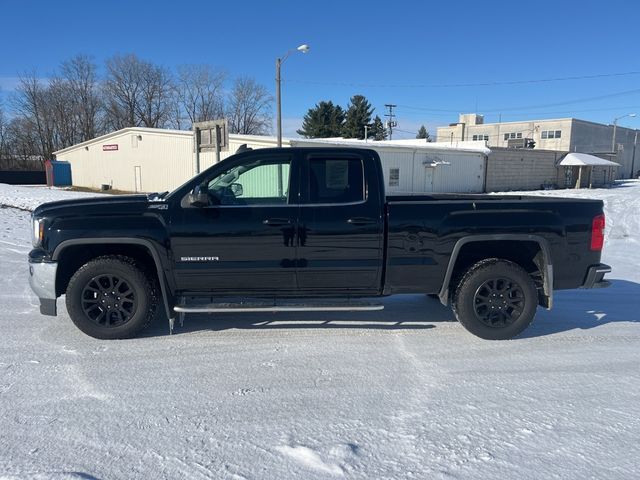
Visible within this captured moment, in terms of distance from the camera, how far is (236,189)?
4762 millimetres

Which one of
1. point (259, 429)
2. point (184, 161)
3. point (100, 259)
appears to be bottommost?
point (259, 429)

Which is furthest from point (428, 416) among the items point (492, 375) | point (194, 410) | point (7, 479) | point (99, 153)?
point (99, 153)

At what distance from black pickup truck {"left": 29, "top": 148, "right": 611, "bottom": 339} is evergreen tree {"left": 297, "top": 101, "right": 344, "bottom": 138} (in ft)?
210

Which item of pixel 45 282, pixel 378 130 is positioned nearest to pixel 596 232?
pixel 45 282

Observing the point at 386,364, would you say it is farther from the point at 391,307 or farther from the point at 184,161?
the point at 184,161

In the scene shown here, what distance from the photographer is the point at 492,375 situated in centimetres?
400

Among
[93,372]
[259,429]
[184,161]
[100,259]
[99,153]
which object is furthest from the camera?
[99,153]

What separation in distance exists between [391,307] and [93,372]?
11.2ft

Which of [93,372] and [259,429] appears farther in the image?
[93,372]

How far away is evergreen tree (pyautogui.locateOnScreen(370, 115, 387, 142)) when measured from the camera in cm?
7028

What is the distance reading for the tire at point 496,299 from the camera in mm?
4797

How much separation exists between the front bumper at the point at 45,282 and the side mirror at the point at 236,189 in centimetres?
182

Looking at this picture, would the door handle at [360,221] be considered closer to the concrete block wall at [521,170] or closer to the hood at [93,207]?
the hood at [93,207]

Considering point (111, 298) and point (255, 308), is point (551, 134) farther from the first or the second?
point (111, 298)
